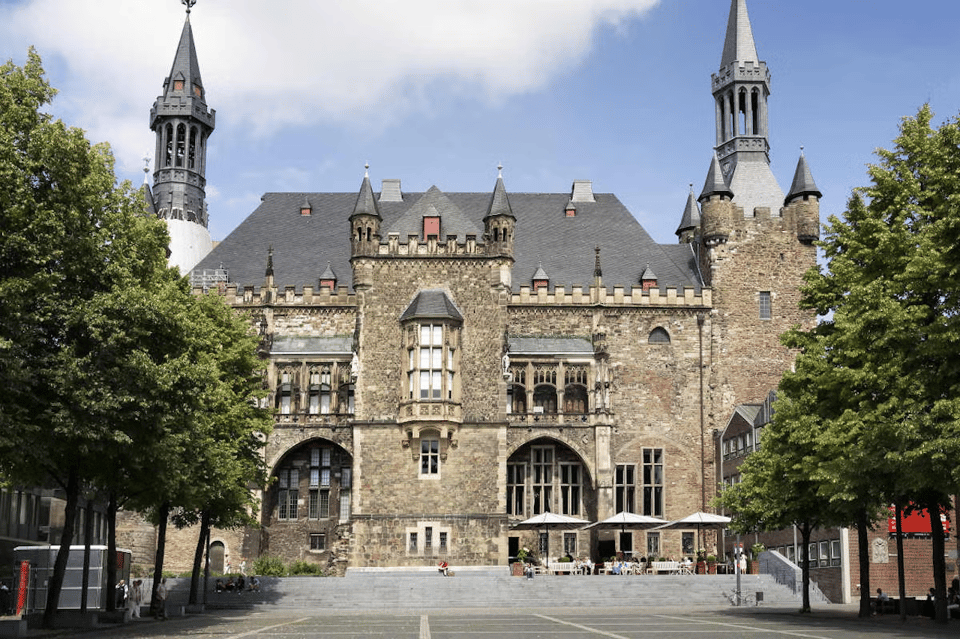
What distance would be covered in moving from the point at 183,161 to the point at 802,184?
40784 millimetres

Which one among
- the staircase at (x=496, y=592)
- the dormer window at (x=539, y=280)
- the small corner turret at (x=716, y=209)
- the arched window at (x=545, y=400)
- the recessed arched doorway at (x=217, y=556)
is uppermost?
the small corner turret at (x=716, y=209)

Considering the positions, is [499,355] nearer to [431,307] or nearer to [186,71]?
[431,307]

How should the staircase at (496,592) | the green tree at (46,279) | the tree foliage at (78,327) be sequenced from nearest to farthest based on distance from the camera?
the green tree at (46,279)
the tree foliage at (78,327)
the staircase at (496,592)

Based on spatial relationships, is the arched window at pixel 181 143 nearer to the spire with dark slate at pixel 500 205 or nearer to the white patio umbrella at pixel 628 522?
the spire with dark slate at pixel 500 205

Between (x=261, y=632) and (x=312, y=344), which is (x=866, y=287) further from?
(x=312, y=344)

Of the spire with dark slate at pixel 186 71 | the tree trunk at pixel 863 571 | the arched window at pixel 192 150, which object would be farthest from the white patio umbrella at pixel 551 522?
the spire with dark slate at pixel 186 71

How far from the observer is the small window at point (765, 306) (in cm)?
6525

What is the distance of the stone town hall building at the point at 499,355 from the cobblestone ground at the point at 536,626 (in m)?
16.0

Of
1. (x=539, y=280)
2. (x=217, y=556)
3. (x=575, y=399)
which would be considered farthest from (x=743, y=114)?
(x=217, y=556)

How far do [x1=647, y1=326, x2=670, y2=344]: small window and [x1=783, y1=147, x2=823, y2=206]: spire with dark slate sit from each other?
35.8ft

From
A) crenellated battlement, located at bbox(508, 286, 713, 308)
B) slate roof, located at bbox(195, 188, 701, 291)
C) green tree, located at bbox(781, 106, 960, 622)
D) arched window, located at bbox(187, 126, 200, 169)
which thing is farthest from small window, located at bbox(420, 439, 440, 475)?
arched window, located at bbox(187, 126, 200, 169)

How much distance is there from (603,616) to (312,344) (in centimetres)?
3018

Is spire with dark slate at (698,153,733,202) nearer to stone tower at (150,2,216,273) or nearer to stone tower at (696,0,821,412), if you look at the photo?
stone tower at (696,0,821,412)

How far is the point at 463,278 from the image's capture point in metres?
58.7
